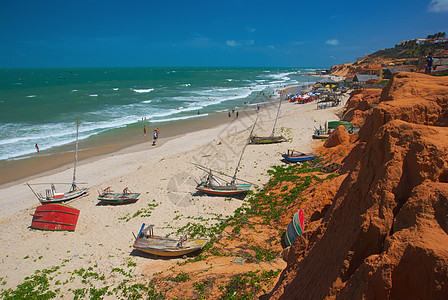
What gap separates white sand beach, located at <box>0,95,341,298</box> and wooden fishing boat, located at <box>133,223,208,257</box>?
0.39 meters

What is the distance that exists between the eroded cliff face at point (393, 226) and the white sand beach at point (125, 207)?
793 cm

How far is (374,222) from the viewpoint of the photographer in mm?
4652

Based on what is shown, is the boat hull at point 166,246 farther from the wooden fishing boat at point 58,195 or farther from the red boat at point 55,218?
the wooden fishing boat at point 58,195

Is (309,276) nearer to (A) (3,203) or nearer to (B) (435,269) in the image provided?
(B) (435,269)

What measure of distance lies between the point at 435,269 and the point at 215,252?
29.9ft

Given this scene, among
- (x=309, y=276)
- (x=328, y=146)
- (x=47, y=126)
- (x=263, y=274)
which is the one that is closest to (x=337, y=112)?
(x=328, y=146)

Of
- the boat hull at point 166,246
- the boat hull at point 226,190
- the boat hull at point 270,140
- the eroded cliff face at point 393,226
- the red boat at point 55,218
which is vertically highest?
the eroded cliff face at point 393,226

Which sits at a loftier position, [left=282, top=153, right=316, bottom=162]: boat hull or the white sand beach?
[left=282, top=153, right=316, bottom=162]: boat hull

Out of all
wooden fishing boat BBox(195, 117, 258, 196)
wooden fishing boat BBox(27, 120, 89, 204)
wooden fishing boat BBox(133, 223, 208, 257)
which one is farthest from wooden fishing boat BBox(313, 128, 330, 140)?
wooden fishing boat BBox(27, 120, 89, 204)

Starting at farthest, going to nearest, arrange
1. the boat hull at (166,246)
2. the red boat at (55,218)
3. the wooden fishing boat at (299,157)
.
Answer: the wooden fishing boat at (299,157)
the red boat at (55,218)
the boat hull at (166,246)

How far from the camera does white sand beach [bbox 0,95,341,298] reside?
12.2m

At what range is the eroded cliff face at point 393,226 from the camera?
3791mm

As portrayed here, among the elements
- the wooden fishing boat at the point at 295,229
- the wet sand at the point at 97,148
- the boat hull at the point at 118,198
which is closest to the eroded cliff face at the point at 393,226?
the wooden fishing boat at the point at 295,229

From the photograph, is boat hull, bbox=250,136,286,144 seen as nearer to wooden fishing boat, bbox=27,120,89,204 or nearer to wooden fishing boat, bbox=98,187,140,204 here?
wooden fishing boat, bbox=98,187,140,204
